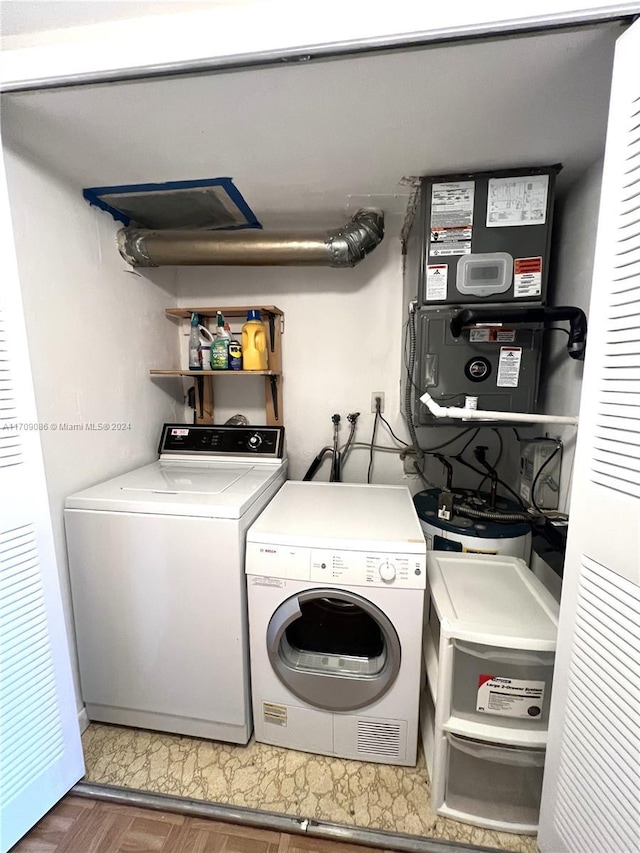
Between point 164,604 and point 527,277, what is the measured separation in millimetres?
1877

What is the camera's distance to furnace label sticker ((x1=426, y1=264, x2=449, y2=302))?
1.40 meters

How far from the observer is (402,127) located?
1.14 m

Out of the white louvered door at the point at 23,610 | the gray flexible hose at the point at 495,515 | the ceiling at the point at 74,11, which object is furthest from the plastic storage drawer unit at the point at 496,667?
the ceiling at the point at 74,11

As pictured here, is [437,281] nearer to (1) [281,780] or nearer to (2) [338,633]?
(2) [338,633]

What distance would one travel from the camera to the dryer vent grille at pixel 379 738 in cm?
128

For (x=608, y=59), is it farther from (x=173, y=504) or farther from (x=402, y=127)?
(x=173, y=504)

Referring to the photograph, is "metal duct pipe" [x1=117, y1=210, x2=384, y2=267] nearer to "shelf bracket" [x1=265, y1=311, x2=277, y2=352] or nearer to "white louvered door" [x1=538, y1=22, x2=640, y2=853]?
"shelf bracket" [x1=265, y1=311, x2=277, y2=352]

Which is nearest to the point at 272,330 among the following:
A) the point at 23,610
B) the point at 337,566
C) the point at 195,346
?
the point at 195,346

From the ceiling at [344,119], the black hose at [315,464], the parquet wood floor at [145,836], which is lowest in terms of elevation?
the parquet wood floor at [145,836]

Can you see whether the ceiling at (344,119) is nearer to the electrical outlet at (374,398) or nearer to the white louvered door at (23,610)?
the white louvered door at (23,610)

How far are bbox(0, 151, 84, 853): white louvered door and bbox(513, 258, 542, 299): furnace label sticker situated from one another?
168 cm

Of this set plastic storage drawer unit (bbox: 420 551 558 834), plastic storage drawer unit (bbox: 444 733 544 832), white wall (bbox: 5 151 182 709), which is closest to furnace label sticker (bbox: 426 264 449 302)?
plastic storage drawer unit (bbox: 420 551 558 834)

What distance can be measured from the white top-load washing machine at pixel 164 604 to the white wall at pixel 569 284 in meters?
1.33

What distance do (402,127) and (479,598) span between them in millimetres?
1602
